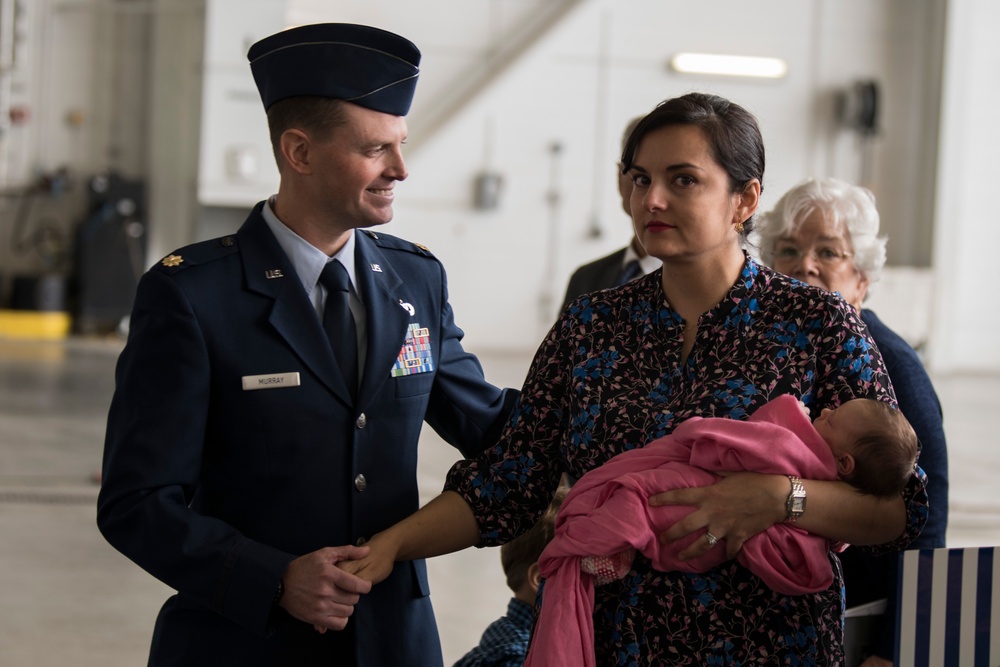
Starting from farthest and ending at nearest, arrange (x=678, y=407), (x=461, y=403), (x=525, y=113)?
(x=525, y=113), (x=461, y=403), (x=678, y=407)

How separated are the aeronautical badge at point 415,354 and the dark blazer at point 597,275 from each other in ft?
5.32

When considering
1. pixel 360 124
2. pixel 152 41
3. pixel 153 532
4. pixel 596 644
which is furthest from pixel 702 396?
pixel 152 41

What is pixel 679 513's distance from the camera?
165cm

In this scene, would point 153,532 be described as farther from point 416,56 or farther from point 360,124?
point 416,56

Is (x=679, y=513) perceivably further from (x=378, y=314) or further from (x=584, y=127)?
(x=584, y=127)

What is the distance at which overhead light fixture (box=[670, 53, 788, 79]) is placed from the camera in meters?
11.8

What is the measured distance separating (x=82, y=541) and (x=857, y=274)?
3942 millimetres

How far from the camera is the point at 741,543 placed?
1.62 meters

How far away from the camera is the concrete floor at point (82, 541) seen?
4.19m

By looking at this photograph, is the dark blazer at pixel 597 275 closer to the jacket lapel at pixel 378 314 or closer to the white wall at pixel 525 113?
the jacket lapel at pixel 378 314

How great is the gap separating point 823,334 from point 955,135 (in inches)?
447

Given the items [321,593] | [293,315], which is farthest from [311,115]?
[321,593]

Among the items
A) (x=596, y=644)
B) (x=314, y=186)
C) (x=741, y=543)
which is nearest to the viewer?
(x=741, y=543)

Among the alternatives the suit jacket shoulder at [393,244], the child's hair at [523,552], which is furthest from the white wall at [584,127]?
the suit jacket shoulder at [393,244]
